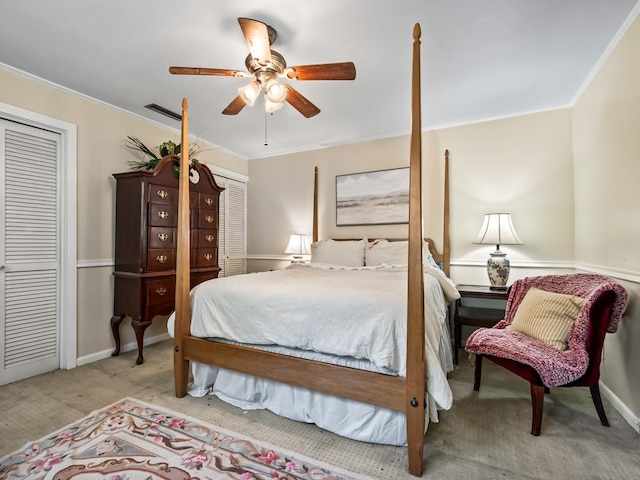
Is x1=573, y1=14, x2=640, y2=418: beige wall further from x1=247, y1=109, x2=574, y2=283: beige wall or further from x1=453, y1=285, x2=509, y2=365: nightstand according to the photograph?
x1=453, y1=285, x2=509, y2=365: nightstand

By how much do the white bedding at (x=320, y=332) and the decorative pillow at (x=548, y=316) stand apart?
562 mm

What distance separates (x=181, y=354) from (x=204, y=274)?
1.37 meters

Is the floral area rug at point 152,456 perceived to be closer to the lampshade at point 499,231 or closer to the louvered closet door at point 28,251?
the louvered closet door at point 28,251

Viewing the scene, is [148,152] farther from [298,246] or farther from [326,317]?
[326,317]

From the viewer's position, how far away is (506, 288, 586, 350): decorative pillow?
1989 millimetres

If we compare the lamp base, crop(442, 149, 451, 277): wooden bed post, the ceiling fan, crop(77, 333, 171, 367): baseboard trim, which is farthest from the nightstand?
crop(77, 333, 171, 367): baseboard trim

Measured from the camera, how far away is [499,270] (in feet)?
10.0

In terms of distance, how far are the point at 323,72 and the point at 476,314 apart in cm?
259

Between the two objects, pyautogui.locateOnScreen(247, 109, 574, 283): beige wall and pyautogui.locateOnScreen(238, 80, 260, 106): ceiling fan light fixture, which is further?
pyautogui.locateOnScreen(247, 109, 574, 283): beige wall

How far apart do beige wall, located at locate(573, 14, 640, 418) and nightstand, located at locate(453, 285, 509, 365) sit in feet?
2.54

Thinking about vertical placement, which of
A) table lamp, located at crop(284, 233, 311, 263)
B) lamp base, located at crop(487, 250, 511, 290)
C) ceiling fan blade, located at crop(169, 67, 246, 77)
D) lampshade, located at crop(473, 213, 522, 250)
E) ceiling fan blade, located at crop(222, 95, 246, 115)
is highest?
ceiling fan blade, located at crop(169, 67, 246, 77)

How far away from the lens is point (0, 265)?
2.47 metres

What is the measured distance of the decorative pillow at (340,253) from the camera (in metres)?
3.52

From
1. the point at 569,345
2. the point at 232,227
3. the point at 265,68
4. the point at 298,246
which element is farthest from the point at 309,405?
the point at 232,227
